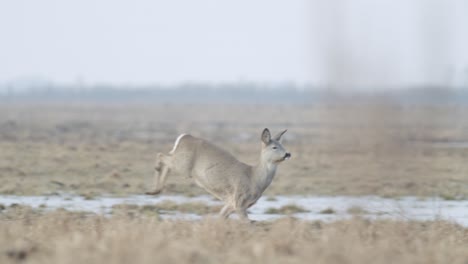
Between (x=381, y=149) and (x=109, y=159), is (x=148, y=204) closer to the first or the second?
(x=381, y=149)

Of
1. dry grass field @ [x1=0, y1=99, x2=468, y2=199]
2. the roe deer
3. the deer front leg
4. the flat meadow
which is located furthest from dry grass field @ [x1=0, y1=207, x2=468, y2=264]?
dry grass field @ [x1=0, y1=99, x2=468, y2=199]

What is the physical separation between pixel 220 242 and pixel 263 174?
4.77m

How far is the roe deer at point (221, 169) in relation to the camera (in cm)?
1783

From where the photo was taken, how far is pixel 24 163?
31656mm

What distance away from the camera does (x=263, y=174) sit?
18.0 m

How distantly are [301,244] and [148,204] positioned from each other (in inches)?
373

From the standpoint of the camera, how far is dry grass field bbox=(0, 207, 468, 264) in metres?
10.8

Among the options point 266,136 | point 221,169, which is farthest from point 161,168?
point 266,136

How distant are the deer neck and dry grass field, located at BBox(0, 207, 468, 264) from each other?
4.14ft

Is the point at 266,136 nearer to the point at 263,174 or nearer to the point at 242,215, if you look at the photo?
the point at 263,174

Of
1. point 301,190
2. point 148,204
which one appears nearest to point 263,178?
point 148,204

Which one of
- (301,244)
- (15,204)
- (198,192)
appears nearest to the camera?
(301,244)

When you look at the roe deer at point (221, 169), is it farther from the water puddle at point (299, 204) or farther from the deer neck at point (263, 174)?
the water puddle at point (299, 204)

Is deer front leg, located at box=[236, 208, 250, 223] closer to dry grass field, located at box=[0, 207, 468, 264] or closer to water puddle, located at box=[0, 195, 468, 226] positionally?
dry grass field, located at box=[0, 207, 468, 264]
